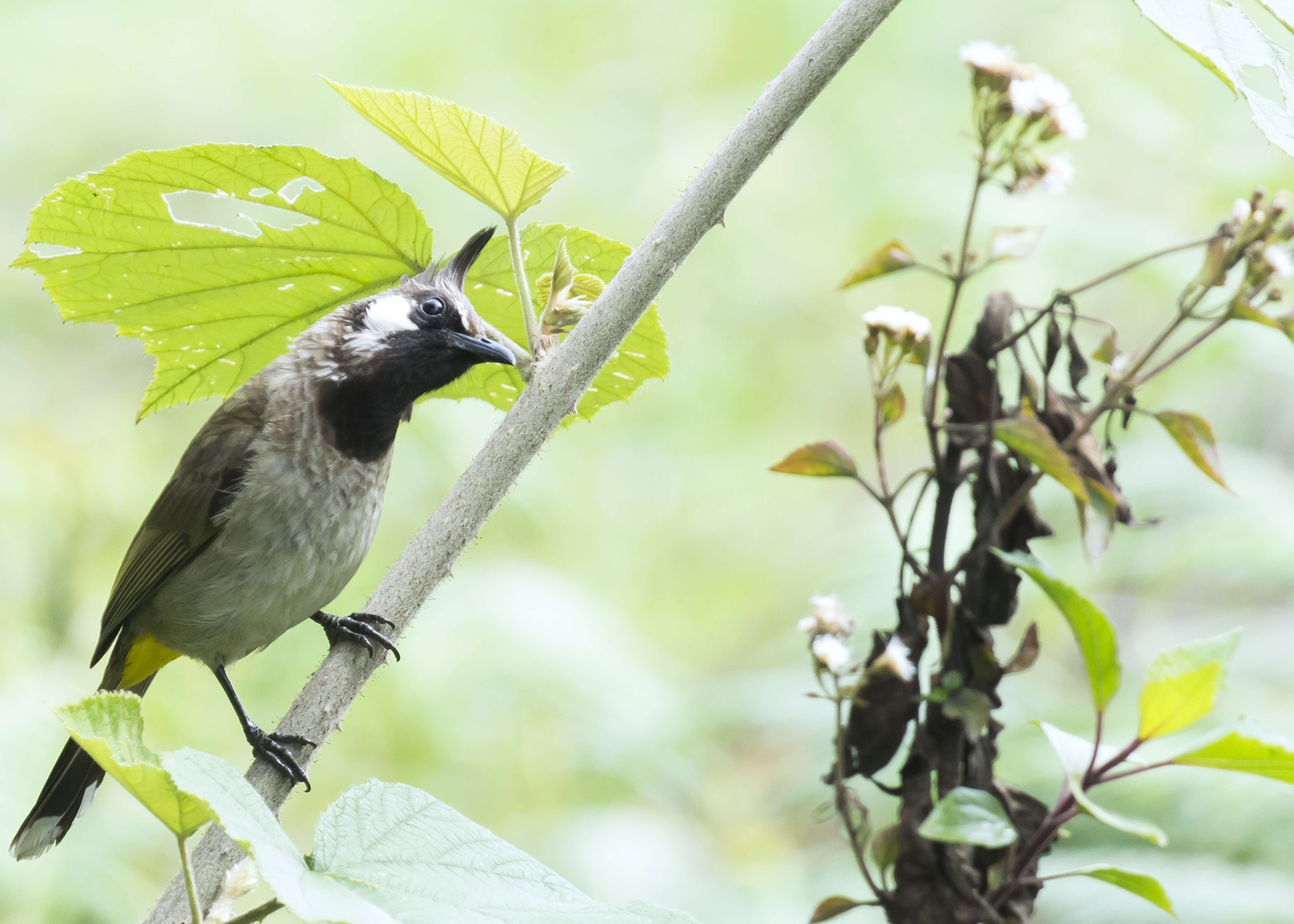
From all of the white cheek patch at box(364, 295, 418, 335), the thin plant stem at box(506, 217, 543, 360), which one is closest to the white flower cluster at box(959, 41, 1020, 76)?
the thin plant stem at box(506, 217, 543, 360)

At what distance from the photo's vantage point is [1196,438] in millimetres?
922

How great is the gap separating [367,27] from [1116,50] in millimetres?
2858

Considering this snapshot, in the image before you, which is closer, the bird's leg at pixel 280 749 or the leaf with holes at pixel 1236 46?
the leaf with holes at pixel 1236 46

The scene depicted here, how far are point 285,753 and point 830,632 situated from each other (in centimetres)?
56

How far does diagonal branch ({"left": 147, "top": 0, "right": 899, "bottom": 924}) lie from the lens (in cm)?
87

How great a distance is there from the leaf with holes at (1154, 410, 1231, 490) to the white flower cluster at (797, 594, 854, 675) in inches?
12.4

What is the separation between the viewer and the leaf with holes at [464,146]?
923 mm

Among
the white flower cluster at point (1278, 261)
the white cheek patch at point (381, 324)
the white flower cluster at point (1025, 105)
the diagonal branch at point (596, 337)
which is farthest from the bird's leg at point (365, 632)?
the white flower cluster at point (1278, 261)

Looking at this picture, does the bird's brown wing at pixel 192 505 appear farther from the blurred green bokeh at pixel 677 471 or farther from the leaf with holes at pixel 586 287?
the blurred green bokeh at pixel 677 471

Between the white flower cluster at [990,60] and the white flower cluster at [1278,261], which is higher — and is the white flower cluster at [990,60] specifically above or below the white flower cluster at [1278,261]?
above

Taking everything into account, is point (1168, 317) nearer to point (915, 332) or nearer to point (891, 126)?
point (891, 126)

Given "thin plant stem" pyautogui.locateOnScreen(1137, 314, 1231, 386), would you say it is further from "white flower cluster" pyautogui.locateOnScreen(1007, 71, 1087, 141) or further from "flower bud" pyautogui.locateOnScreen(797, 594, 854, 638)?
"flower bud" pyautogui.locateOnScreen(797, 594, 854, 638)

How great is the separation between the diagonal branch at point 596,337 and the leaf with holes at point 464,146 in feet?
0.45

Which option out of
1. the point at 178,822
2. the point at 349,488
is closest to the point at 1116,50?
the point at 349,488
